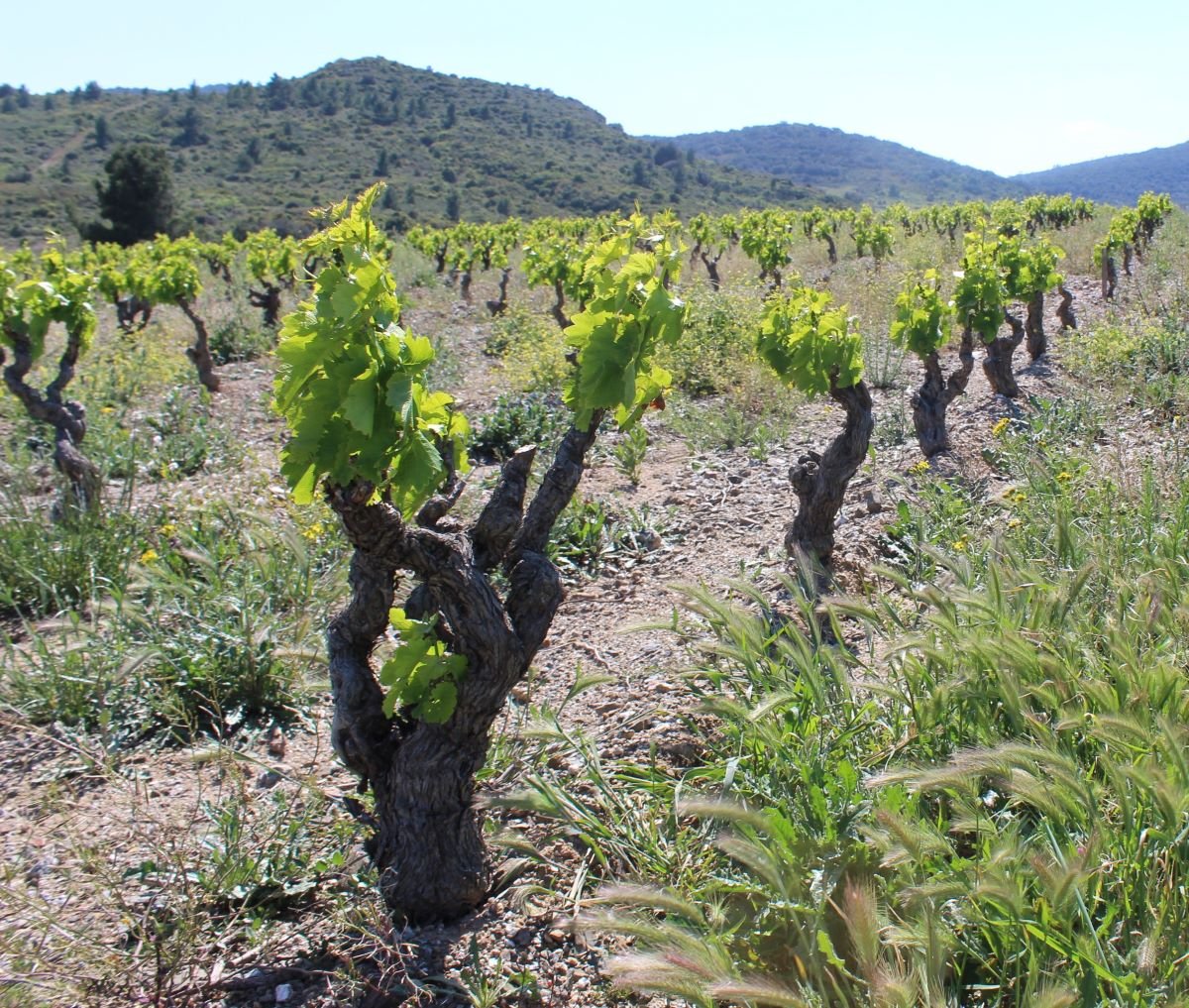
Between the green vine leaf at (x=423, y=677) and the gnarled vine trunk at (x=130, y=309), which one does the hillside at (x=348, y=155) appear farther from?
the green vine leaf at (x=423, y=677)

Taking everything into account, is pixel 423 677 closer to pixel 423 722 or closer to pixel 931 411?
pixel 423 722

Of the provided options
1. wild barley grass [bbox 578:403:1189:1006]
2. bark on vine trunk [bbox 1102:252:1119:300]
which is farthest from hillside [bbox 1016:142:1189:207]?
wild barley grass [bbox 578:403:1189:1006]

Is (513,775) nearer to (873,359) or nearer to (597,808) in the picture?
(597,808)

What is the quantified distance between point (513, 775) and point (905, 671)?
143 centimetres

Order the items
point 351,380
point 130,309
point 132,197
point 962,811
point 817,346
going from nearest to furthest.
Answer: point 962,811
point 351,380
point 817,346
point 130,309
point 132,197

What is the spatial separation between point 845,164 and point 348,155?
110 meters

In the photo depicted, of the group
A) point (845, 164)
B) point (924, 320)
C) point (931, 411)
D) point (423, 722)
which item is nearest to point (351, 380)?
point (423, 722)

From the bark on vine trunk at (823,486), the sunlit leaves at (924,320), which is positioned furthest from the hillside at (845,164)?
the bark on vine trunk at (823,486)

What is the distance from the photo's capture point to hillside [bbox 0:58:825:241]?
160 feet

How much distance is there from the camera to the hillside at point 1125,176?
4551 inches

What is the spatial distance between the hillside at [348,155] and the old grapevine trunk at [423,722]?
135 ft

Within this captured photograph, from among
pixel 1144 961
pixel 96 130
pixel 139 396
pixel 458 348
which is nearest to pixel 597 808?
pixel 1144 961

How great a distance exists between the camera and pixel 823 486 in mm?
4859

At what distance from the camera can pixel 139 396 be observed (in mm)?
10273
